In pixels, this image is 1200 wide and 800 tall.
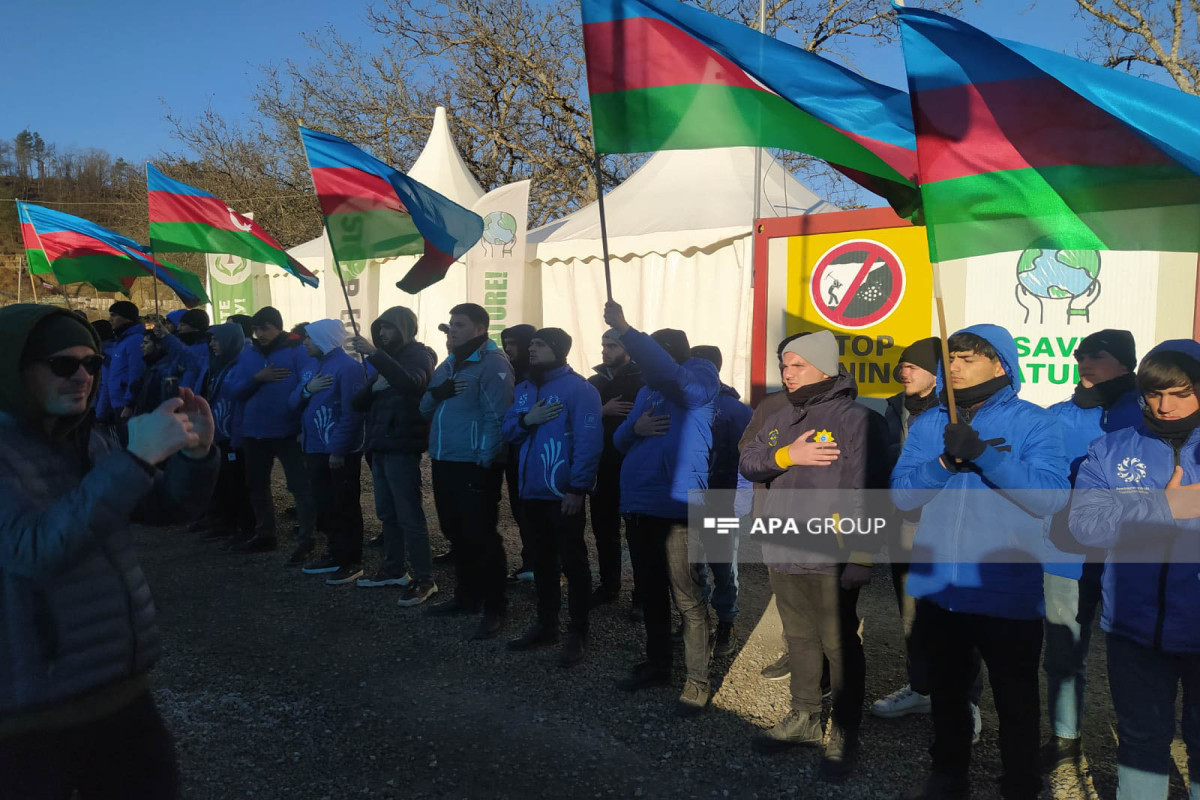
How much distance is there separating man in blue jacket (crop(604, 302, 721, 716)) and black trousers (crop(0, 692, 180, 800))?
7.86ft

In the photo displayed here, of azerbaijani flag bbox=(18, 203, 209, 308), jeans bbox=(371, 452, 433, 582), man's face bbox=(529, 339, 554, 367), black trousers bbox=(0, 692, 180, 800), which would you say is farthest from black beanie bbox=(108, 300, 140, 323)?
black trousers bbox=(0, 692, 180, 800)

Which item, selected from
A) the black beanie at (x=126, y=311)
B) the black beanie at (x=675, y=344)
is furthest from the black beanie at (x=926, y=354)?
the black beanie at (x=126, y=311)

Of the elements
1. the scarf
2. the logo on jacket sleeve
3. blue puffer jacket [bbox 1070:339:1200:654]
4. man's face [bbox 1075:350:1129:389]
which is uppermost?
man's face [bbox 1075:350:1129:389]

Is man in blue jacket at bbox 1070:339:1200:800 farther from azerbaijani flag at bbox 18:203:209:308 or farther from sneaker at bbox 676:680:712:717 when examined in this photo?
azerbaijani flag at bbox 18:203:209:308

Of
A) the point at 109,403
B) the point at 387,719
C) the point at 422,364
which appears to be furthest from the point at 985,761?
the point at 109,403

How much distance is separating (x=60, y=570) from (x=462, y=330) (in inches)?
137

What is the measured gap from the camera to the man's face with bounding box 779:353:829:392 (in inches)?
132

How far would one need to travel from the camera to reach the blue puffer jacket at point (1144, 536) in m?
2.48

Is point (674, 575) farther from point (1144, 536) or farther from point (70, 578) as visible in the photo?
point (70, 578)

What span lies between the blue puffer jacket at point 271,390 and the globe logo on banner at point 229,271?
7.96m

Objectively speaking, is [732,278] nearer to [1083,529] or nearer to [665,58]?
[665,58]

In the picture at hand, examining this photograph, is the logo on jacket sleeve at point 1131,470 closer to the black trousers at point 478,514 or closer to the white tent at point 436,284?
the black trousers at point 478,514

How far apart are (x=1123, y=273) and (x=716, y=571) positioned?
2948mm

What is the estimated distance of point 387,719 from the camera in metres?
3.89
